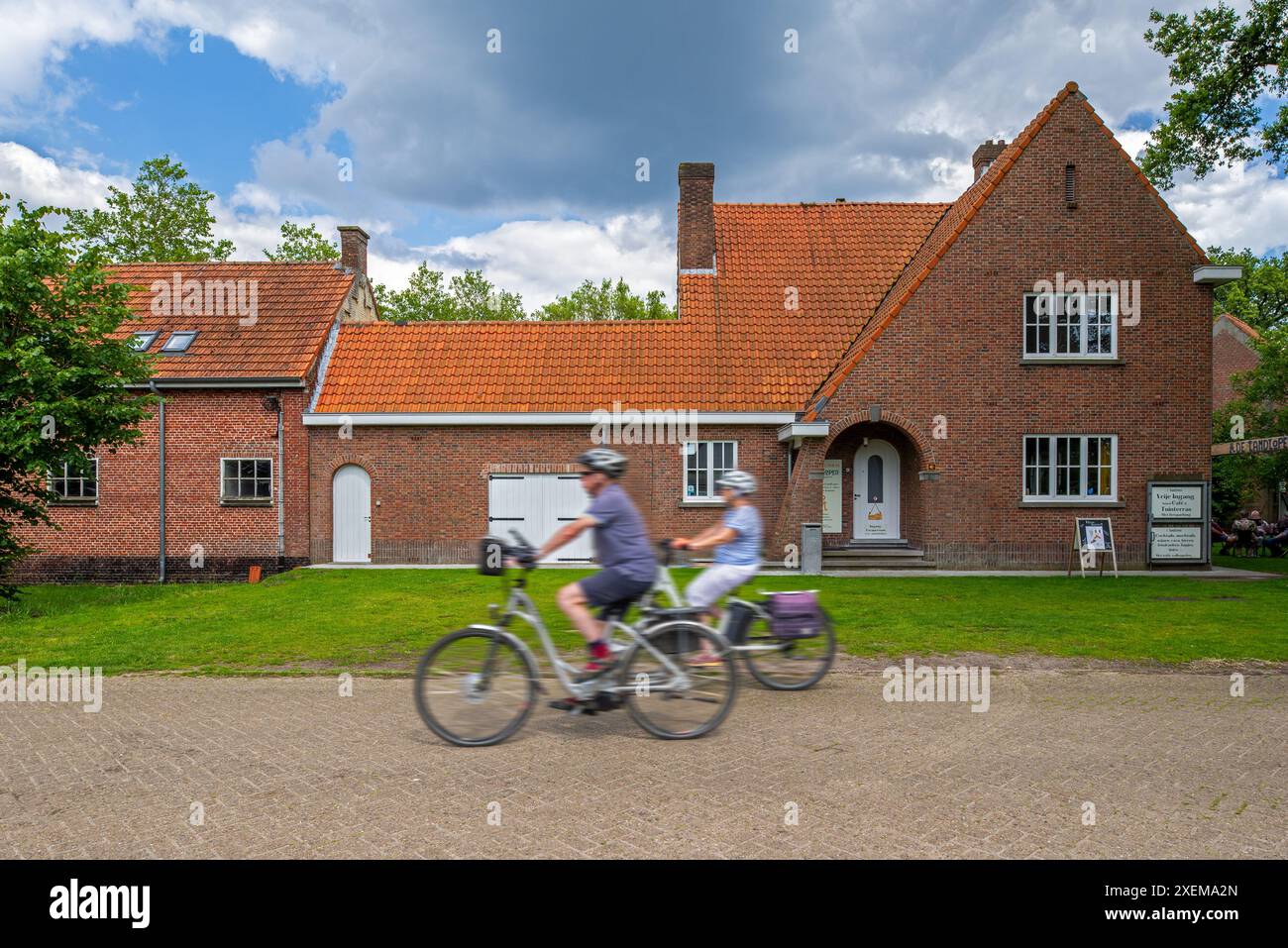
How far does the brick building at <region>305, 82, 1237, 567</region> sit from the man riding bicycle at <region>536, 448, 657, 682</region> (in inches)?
497

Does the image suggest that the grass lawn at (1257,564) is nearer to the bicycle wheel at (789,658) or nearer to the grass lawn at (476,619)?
the grass lawn at (476,619)

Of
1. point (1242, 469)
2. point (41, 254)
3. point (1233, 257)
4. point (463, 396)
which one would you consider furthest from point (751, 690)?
point (1233, 257)

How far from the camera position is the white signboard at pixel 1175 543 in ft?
60.3

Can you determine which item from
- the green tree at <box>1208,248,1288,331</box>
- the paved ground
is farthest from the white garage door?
the green tree at <box>1208,248,1288,331</box>

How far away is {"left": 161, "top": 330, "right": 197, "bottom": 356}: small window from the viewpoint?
805 inches

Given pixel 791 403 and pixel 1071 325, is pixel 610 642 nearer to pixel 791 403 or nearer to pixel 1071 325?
pixel 791 403

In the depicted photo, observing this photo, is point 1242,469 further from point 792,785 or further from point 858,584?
point 792,785

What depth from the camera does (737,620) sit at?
7074 millimetres

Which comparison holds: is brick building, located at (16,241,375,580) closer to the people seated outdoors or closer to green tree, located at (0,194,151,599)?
green tree, located at (0,194,151,599)

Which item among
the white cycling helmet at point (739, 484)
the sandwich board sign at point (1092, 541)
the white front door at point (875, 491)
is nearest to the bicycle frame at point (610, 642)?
the white cycling helmet at point (739, 484)

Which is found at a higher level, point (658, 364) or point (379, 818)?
point (658, 364)

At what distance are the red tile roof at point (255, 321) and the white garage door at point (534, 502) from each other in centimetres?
540
